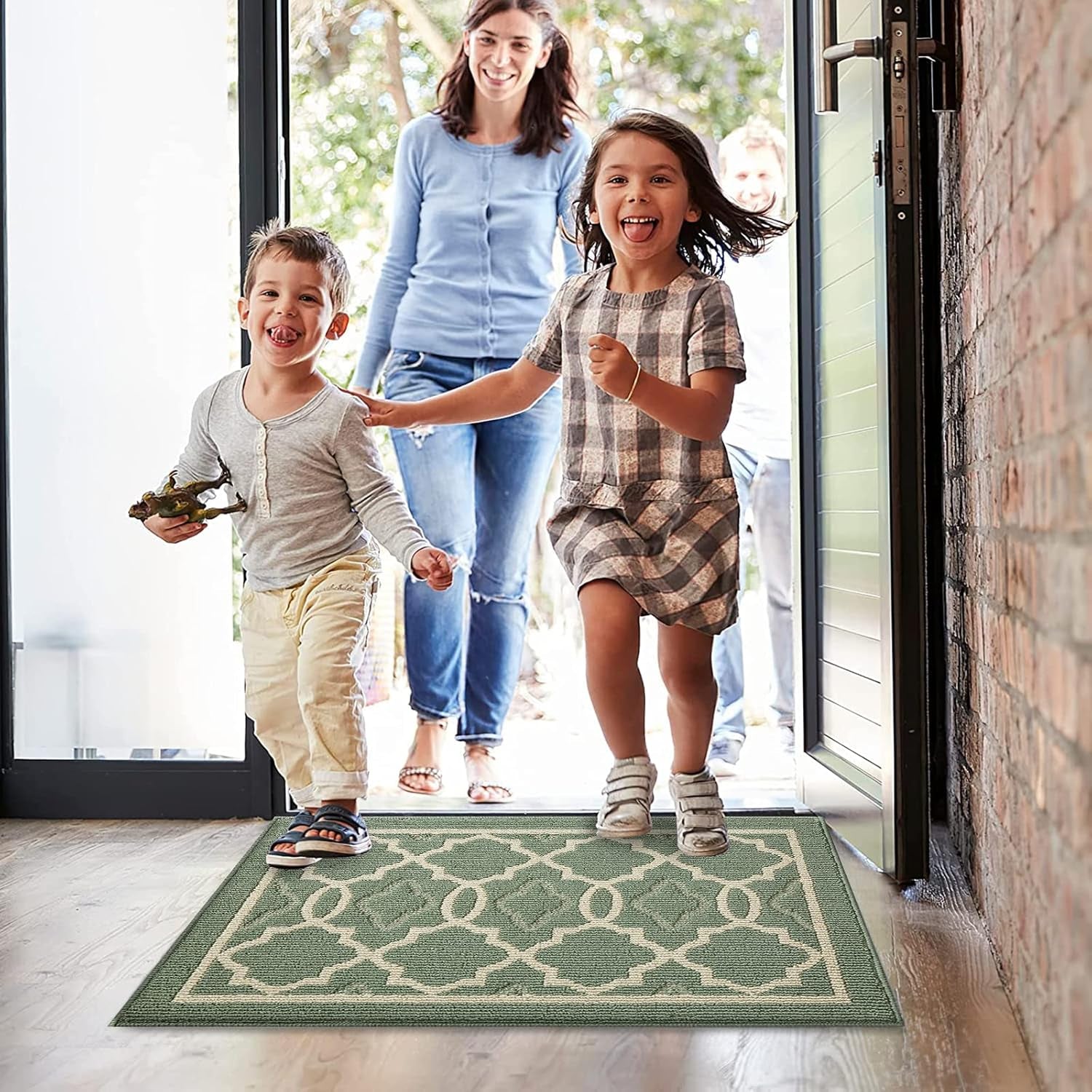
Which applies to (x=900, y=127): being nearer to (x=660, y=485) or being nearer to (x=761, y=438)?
(x=660, y=485)

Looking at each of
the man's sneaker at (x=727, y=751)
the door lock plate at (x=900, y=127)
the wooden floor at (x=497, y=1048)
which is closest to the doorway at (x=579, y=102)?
the man's sneaker at (x=727, y=751)

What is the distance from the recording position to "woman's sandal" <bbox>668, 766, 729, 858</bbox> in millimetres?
2029

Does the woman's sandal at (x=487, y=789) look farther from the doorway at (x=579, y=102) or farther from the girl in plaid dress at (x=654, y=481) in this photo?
the doorway at (x=579, y=102)

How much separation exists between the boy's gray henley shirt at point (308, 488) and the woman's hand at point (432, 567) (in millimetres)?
77

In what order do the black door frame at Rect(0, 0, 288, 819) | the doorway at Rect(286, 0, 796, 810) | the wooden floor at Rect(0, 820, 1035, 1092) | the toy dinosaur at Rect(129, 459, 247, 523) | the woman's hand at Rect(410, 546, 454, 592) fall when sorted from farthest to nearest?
the doorway at Rect(286, 0, 796, 810)
the black door frame at Rect(0, 0, 288, 819)
the toy dinosaur at Rect(129, 459, 247, 523)
the woman's hand at Rect(410, 546, 454, 592)
the wooden floor at Rect(0, 820, 1035, 1092)

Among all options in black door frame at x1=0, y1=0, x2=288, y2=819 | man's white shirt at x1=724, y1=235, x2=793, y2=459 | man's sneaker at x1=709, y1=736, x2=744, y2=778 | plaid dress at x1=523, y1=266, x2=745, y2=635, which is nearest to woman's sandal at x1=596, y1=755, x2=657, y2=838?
plaid dress at x1=523, y1=266, x2=745, y2=635

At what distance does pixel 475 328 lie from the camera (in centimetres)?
283

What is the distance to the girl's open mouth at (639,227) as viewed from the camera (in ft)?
6.98

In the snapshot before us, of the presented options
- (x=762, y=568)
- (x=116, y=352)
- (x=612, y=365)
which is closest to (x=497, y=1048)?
(x=612, y=365)

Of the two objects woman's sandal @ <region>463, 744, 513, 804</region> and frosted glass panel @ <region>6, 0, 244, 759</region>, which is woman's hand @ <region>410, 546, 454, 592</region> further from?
woman's sandal @ <region>463, 744, 513, 804</region>

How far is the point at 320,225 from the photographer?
474 cm

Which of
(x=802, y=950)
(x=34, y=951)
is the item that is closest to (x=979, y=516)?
(x=802, y=950)

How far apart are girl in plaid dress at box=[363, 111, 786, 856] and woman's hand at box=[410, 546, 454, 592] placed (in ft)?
0.76

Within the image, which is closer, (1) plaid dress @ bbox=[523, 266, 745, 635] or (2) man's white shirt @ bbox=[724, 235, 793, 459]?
(1) plaid dress @ bbox=[523, 266, 745, 635]
